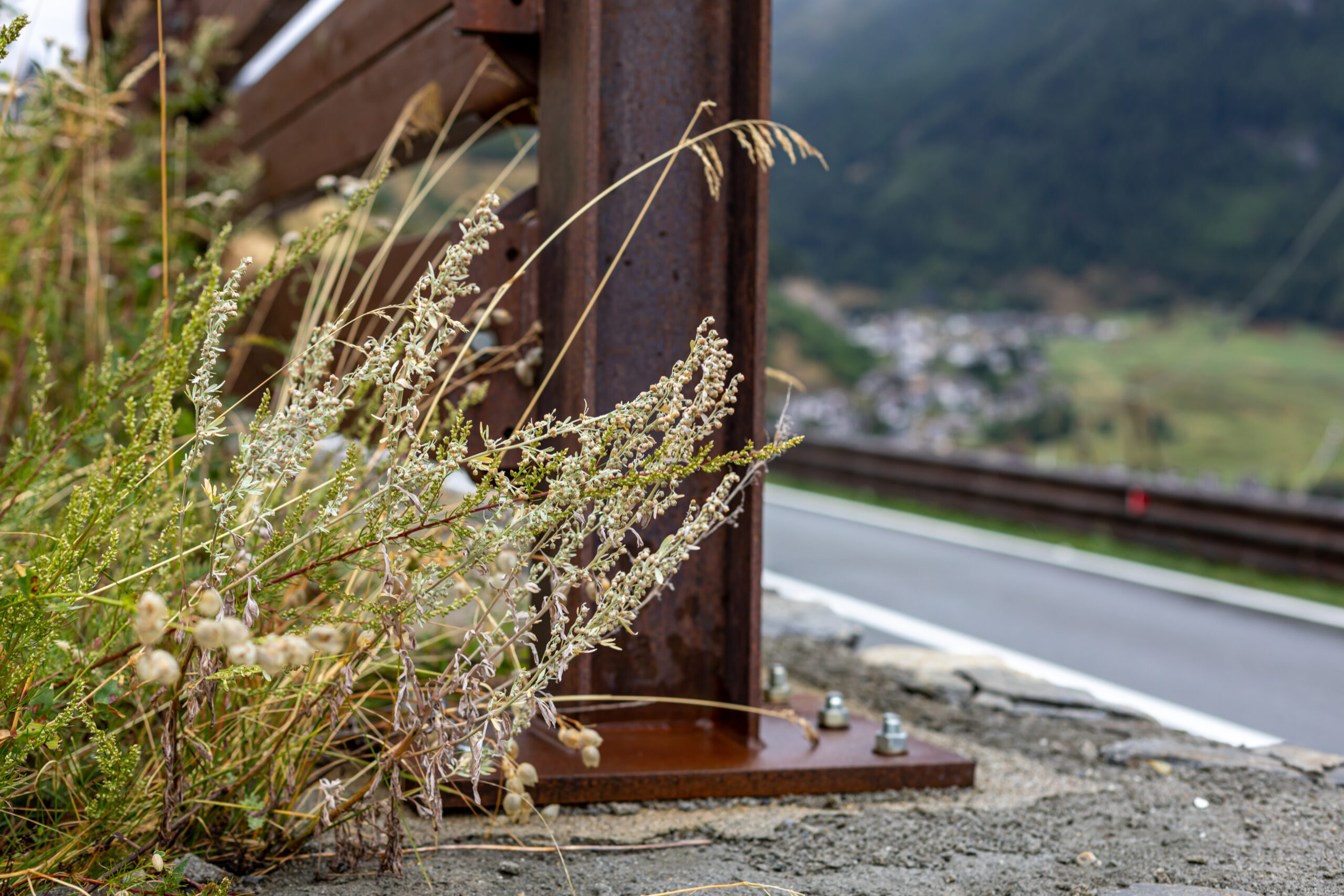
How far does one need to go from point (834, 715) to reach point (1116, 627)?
398cm

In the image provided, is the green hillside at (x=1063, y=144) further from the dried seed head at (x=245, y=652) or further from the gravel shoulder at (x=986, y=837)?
the dried seed head at (x=245, y=652)

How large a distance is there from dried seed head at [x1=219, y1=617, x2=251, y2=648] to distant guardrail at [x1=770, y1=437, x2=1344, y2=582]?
7344mm

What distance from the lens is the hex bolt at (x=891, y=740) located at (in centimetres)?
185

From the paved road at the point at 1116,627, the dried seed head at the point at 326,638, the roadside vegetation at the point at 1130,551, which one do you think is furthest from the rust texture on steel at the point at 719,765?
the roadside vegetation at the point at 1130,551

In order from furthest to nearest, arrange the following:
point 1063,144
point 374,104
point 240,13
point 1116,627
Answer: point 1063,144 → point 1116,627 → point 240,13 → point 374,104

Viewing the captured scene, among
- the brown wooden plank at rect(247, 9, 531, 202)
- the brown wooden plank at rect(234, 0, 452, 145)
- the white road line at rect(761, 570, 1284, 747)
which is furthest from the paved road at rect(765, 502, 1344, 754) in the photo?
the brown wooden plank at rect(234, 0, 452, 145)

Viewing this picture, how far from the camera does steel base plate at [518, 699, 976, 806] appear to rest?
1.70 m

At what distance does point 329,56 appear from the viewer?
11.9 feet

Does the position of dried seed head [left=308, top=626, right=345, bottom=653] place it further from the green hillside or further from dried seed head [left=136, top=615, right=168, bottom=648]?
the green hillside

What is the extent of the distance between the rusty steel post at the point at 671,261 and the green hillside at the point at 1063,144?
20.0 meters

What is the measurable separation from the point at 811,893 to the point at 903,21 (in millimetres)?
31722

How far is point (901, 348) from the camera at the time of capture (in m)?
18.5

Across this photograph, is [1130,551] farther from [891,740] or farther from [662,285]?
[662,285]

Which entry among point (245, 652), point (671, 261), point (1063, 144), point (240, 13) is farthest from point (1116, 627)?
point (1063, 144)
